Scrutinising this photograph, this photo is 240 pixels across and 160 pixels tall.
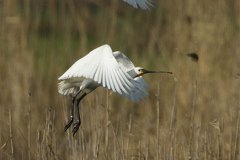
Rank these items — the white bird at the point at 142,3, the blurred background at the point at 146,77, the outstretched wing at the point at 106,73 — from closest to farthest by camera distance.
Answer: the outstretched wing at the point at 106,73 < the white bird at the point at 142,3 < the blurred background at the point at 146,77

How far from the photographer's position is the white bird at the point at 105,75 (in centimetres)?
441

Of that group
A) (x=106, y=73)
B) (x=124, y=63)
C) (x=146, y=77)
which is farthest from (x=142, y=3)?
(x=146, y=77)

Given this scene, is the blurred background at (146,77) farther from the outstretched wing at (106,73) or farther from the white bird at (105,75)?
the outstretched wing at (106,73)

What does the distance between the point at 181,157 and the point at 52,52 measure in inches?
66.2

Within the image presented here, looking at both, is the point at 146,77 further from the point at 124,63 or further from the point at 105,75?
the point at 105,75

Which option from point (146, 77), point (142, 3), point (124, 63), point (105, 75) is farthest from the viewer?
point (146, 77)

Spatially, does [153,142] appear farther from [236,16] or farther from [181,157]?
[236,16]

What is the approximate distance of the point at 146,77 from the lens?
21.6 ft

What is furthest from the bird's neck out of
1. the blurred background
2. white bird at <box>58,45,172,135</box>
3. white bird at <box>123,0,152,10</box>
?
the blurred background

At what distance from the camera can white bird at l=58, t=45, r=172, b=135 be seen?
441 cm

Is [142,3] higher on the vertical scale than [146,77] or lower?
higher

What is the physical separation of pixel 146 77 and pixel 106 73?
7.04 ft

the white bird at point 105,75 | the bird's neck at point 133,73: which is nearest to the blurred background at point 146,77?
the white bird at point 105,75

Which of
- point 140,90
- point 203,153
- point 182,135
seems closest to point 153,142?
point 182,135
